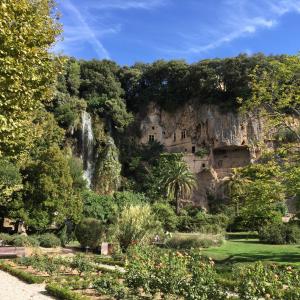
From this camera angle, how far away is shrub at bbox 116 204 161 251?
878 inches

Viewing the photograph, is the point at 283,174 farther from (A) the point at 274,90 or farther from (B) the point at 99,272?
(B) the point at 99,272

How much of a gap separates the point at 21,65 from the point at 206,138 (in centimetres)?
4983

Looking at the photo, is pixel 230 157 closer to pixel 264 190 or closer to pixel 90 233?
pixel 90 233

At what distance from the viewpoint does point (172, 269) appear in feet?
30.6

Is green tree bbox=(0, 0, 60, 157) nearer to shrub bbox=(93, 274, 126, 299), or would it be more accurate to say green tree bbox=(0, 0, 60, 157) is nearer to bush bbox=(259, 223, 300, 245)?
shrub bbox=(93, 274, 126, 299)

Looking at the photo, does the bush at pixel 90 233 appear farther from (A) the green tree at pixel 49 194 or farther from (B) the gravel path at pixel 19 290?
(B) the gravel path at pixel 19 290

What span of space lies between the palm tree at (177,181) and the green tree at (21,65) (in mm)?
37695

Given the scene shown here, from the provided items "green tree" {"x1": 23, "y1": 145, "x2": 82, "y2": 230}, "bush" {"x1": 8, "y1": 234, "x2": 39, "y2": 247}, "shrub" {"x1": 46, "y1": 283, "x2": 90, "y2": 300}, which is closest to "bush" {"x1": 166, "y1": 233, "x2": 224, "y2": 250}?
"bush" {"x1": 8, "y1": 234, "x2": 39, "y2": 247}

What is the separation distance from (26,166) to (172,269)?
2370cm

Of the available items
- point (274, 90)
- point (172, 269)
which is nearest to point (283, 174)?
point (274, 90)

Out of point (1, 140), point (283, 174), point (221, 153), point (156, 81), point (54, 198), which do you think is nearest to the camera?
point (1, 140)

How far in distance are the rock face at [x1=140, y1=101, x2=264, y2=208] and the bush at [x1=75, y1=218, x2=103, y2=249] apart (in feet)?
91.9

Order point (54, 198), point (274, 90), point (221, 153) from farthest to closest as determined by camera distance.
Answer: point (221, 153) → point (54, 198) → point (274, 90)

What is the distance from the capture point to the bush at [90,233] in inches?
1058
